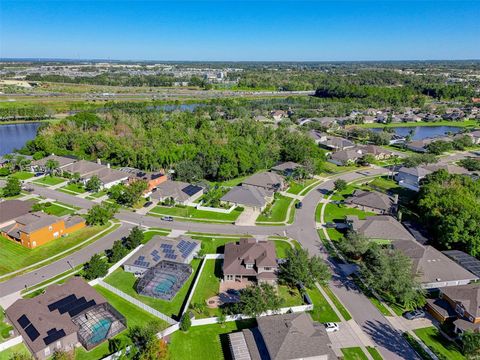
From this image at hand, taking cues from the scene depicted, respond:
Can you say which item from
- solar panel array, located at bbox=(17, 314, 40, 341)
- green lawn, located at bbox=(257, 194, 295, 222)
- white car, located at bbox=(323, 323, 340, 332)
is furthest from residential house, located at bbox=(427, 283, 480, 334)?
solar panel array, located at bbox=(17, 314, 40, 341)

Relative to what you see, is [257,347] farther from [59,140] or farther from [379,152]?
[59,140]

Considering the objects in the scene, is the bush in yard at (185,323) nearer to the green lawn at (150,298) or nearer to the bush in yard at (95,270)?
the green lawn at (150,298)

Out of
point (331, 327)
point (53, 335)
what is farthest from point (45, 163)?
point (331, 327)

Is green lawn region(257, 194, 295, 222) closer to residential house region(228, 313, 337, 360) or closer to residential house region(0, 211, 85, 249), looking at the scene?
residential house region(228, 313, 337, 360)

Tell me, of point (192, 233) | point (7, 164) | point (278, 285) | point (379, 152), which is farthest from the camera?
point (379, 152)

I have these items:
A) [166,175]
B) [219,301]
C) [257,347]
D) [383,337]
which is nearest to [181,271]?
[219,301]
